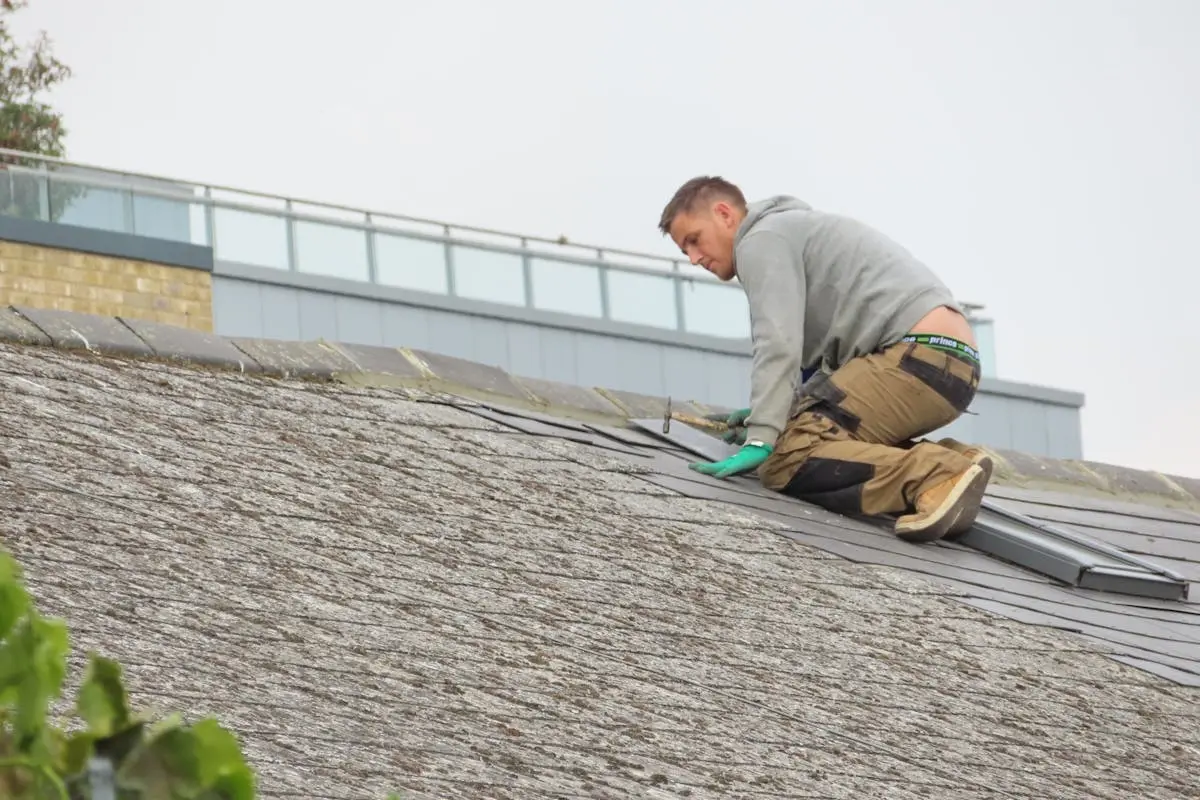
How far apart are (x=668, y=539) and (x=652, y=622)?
81 cm

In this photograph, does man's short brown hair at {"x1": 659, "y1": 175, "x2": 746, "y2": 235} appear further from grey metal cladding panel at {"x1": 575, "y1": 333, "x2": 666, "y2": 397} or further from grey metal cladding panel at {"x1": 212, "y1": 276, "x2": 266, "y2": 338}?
grey metal cladding panel at {"x1": 575, "y1": 333, "x2": 666, "y2": 397}

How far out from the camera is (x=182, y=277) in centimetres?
1772

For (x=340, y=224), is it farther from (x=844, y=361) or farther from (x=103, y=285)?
(x=844, y=361)

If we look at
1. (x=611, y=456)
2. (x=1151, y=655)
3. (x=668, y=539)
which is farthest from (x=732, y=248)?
(x=1151, y=655)

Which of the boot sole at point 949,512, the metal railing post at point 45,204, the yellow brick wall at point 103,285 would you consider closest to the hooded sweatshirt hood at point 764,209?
the boot sole at point 949,512

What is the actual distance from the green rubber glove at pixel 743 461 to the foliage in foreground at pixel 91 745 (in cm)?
410

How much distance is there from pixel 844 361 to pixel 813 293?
0.23 m

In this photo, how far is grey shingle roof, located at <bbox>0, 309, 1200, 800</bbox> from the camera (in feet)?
10.1

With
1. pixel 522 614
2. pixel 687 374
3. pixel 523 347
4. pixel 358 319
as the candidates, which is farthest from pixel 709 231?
pixel 687 374

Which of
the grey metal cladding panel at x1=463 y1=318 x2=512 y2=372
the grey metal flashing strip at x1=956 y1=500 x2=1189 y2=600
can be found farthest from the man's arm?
the grey metal cladding panel at x1=463 y1=318 x2=512 y2=372

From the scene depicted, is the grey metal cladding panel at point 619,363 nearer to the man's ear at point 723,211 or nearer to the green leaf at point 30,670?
the man's ear at point 723,211

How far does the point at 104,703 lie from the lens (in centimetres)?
153

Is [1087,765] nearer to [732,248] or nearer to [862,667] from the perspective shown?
[862,667]

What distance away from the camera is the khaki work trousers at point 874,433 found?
18.3ft
